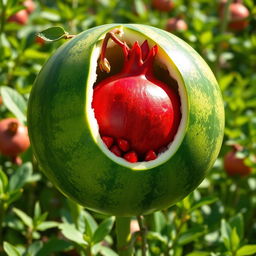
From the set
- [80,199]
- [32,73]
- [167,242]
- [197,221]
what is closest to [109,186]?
[80,199]

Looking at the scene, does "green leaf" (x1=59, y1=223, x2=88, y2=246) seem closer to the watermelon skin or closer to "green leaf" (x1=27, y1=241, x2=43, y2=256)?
"green leaf" (x1=27, y1=241, x2=43, y2=256)

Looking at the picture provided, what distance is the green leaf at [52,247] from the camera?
122 cm

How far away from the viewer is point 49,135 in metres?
0.79

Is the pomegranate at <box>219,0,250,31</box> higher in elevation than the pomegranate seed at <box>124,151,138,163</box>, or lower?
lower

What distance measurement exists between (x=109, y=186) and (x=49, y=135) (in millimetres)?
113

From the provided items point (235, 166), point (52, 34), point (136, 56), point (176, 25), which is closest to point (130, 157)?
point (136, 56)

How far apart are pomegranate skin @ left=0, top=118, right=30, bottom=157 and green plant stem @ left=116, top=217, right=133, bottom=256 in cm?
46

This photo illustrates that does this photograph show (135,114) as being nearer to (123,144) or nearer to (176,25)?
(123,144)

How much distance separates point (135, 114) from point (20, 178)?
0.57 metres

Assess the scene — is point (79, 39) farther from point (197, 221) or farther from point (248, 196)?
point (248, 196)

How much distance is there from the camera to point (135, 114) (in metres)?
0.77

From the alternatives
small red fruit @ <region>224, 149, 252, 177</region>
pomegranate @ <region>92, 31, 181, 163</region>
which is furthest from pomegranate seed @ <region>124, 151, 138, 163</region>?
small red fruit @ <region>224, 149, 252, 177</region>

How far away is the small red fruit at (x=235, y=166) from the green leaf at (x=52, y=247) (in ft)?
1.71

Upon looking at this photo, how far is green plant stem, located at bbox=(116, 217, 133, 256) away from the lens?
949 millimetres
